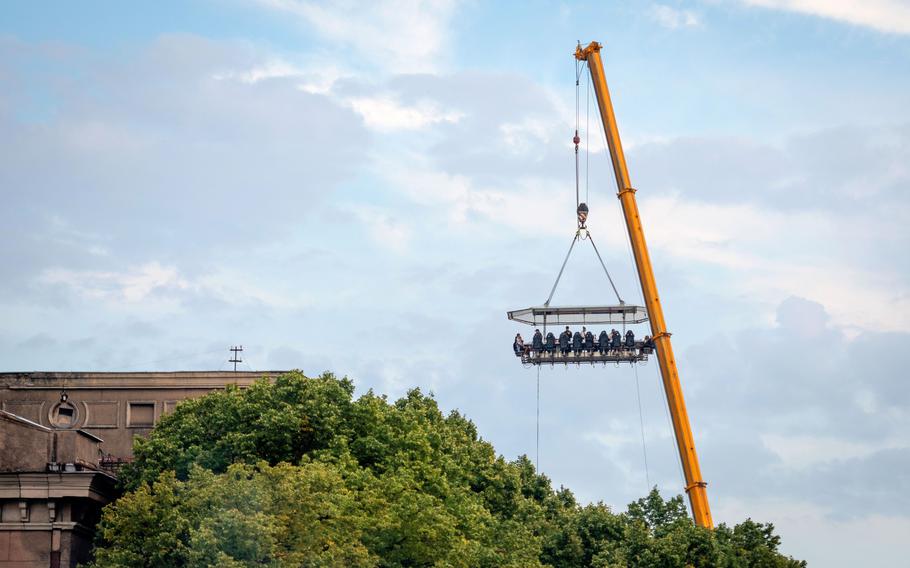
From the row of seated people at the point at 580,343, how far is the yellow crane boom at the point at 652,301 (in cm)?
170

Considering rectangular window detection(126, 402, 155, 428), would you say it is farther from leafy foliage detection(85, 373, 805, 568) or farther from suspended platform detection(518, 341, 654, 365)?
suspended platform detection(518, 341, 654, 365)

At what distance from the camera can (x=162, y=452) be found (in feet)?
259

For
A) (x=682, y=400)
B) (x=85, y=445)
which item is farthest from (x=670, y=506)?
(x=85, y=445)

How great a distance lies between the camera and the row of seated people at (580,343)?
295 ft

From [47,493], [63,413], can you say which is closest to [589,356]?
[47,493]

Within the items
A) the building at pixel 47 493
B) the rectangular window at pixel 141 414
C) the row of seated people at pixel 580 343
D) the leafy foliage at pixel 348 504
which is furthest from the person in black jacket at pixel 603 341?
the rectangular window at pixel 141 414

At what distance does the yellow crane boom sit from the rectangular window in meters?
35.7

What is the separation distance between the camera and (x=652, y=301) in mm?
88938

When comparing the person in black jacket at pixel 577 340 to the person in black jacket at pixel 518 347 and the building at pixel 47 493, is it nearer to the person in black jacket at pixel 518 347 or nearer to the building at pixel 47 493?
the person in black jacket at pixel 518 347

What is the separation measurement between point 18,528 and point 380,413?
16127 millimetres

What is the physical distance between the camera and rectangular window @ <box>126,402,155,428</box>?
11119 cm

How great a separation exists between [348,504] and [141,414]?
147 feet

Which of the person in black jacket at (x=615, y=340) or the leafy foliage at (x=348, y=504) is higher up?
the person in black jacket at (x=615, y=340)

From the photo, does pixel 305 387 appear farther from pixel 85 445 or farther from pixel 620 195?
pixel 620 195
